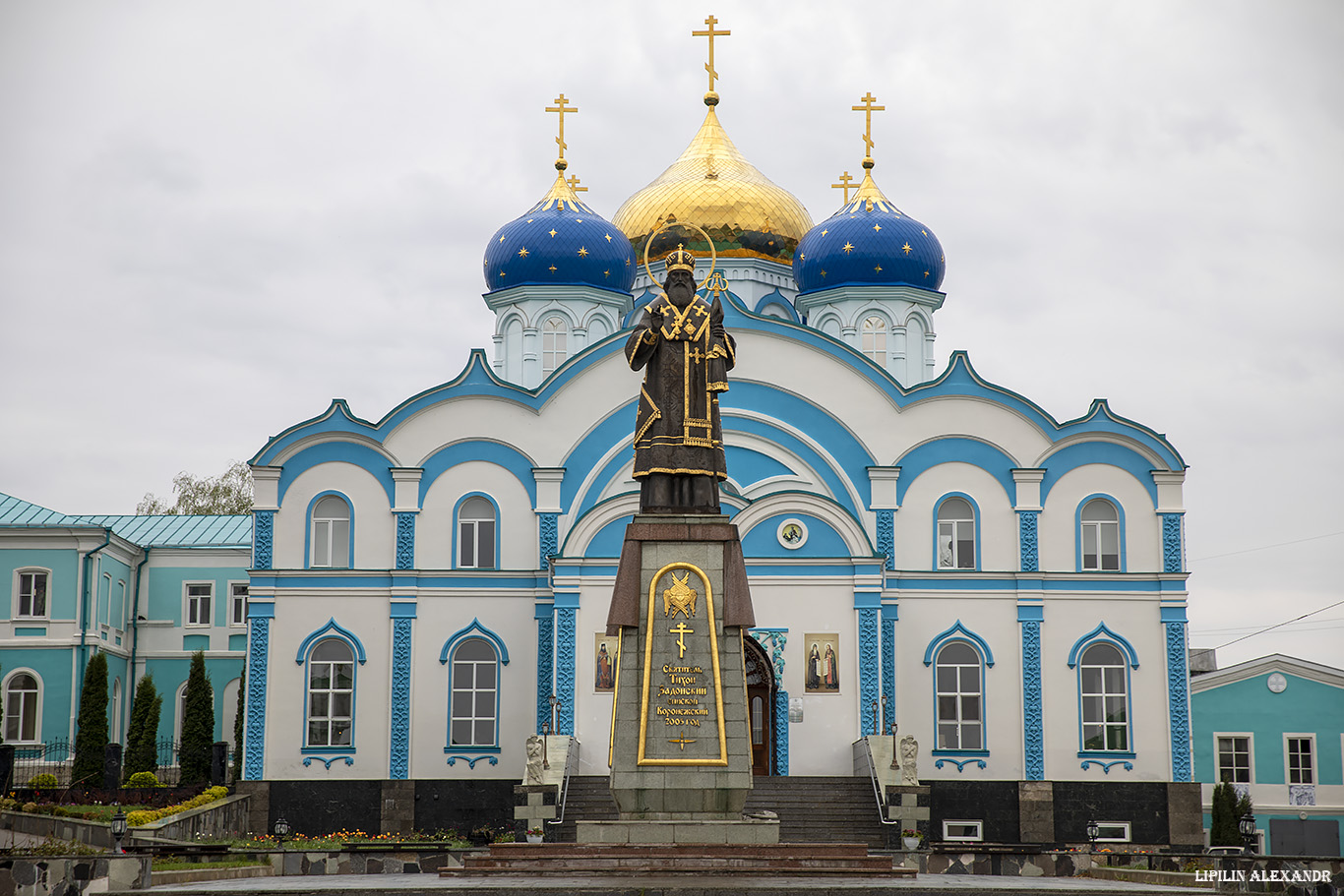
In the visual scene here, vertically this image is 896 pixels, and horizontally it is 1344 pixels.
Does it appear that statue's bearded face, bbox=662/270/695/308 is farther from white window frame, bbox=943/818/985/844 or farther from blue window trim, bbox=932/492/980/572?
white window frame, bbox=943/818/985/844

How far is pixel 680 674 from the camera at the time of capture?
641 inches

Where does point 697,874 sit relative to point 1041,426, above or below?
below

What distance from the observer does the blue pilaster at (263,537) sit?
29.2 m

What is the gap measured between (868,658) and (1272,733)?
10.6 meters

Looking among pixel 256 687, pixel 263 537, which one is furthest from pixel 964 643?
pixel 263 537

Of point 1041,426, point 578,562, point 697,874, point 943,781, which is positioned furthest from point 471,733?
point 697,874

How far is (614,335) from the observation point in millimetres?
29609

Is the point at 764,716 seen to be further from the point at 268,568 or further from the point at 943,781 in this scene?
the point at 268,568

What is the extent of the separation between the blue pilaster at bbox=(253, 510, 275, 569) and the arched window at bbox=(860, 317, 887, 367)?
1239cm

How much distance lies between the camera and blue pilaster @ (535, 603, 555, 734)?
2869 centimetres

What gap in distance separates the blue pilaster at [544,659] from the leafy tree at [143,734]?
8.38 meters

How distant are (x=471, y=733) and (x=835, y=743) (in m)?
6.48

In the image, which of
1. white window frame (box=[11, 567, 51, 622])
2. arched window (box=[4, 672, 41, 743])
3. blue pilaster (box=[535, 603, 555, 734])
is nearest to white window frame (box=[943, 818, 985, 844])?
blue pilaster (box=[535, 603, 555, 734])

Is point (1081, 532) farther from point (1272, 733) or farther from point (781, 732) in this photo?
point (1272, 733)
